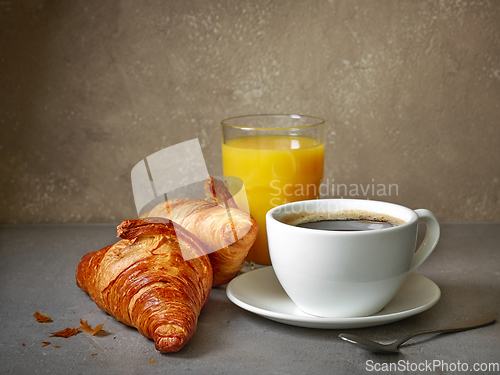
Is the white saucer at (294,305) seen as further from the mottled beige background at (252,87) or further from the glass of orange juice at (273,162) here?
the mottled beige background at (252,87)

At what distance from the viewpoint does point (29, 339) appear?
0.66 metres

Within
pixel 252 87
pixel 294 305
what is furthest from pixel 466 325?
pixel 252 87

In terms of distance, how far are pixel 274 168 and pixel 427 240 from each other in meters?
0.28

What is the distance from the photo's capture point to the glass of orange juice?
0.85 meters

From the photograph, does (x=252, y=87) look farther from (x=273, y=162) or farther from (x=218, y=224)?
(x=218, y=224)

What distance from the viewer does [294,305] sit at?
71 cm

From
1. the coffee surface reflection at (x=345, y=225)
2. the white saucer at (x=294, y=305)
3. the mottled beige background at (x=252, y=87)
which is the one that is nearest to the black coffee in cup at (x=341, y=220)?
the coffee surface reflection at (x=345, y=225)

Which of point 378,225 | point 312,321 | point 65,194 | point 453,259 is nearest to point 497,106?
point 453,259

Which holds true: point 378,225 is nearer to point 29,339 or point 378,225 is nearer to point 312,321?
point 312,321

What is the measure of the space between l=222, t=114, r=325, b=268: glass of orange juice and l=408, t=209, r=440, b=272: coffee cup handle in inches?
8.9

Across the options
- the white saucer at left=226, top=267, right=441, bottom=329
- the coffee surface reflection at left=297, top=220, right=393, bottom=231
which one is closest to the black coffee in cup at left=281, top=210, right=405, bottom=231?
the coffee surface reflection at left=297, top=220, right=393, bottom=231

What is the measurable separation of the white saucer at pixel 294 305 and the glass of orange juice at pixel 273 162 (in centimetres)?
13

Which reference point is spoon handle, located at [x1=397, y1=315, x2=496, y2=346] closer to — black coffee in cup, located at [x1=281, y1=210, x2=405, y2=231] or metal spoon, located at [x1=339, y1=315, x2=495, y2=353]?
metal spoon, located at [x1=339, y1=315, x2=495, y2=353]

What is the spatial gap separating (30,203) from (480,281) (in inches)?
43.3
